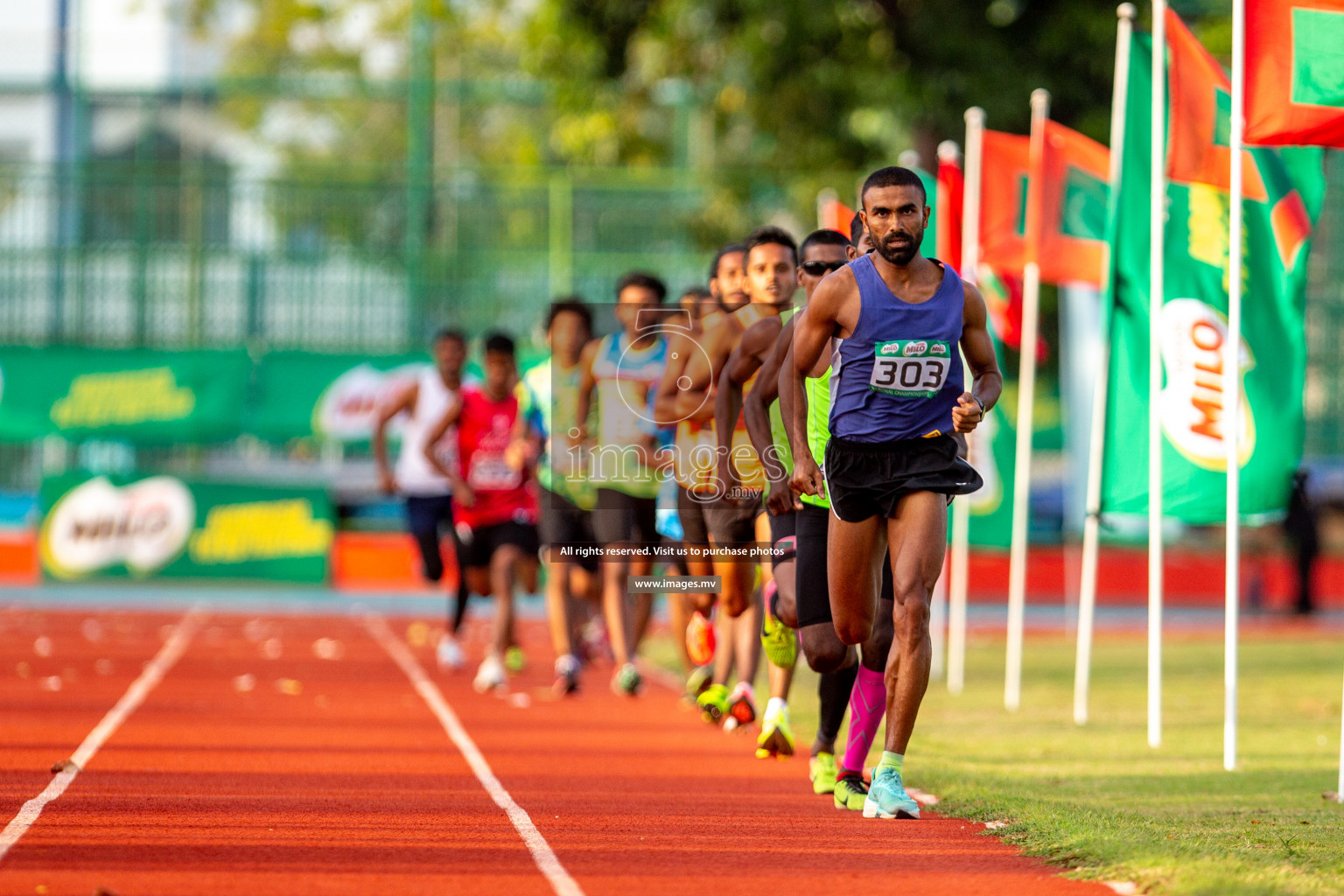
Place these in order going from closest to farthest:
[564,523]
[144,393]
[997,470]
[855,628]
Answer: [855,628], [564,523], [997,470], [144,393]

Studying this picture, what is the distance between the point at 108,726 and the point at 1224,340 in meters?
6.58

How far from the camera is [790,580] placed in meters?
8.78

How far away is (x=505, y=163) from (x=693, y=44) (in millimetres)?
17849

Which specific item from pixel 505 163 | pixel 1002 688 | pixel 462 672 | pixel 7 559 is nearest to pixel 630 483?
pixel 462 672

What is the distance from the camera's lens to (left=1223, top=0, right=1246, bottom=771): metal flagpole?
9.25 meters

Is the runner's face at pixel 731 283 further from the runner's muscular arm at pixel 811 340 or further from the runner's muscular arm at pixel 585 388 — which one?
the runner's muscular arm at pixel 811 340

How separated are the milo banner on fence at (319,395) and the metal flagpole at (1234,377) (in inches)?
552

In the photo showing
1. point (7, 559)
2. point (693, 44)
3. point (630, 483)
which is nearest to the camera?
point (630, 483)

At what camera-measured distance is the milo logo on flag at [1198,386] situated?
1058cm

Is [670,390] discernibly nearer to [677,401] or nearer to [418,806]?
[677,401]

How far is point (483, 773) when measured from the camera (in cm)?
880

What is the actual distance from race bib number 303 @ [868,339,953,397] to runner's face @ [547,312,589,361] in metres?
5.53

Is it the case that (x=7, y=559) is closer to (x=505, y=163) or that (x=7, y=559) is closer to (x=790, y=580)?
(x=790, y=580)

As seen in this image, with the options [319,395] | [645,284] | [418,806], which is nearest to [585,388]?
[645,284]
